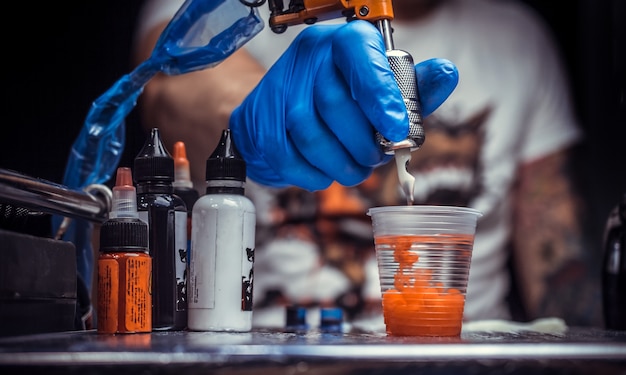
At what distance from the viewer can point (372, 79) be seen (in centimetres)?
110

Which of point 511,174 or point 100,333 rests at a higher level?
point 511,174

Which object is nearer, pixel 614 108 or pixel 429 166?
pixel 429 166

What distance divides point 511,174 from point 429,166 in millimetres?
301

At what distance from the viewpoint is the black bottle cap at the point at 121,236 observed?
1007 millimetres

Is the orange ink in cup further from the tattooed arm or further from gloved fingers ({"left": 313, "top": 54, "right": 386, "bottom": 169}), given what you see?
the tattooed arm

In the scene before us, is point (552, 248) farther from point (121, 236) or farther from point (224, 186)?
point (121, 236)

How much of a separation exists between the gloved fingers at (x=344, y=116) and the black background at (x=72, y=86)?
0.51m

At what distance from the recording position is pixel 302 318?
1608 mm

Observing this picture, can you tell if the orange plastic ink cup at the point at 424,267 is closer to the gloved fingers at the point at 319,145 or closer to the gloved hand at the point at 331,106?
the gloved hand at the point at 331,106

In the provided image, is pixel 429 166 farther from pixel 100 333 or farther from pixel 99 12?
pixel 100 333

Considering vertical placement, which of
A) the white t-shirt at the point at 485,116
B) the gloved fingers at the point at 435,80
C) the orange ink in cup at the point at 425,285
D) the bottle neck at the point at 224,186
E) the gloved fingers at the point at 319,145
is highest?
the white t-shirt at the point at 485,116

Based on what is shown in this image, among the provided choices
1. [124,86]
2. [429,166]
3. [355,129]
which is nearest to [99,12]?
[124,86]

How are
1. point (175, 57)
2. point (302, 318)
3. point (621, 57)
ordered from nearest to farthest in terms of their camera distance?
point (175, 57)
point (302, 318)
point (621, 57)

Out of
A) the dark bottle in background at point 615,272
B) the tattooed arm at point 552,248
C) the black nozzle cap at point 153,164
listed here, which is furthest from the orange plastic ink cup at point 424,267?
the tattooed arm at point 552,248
